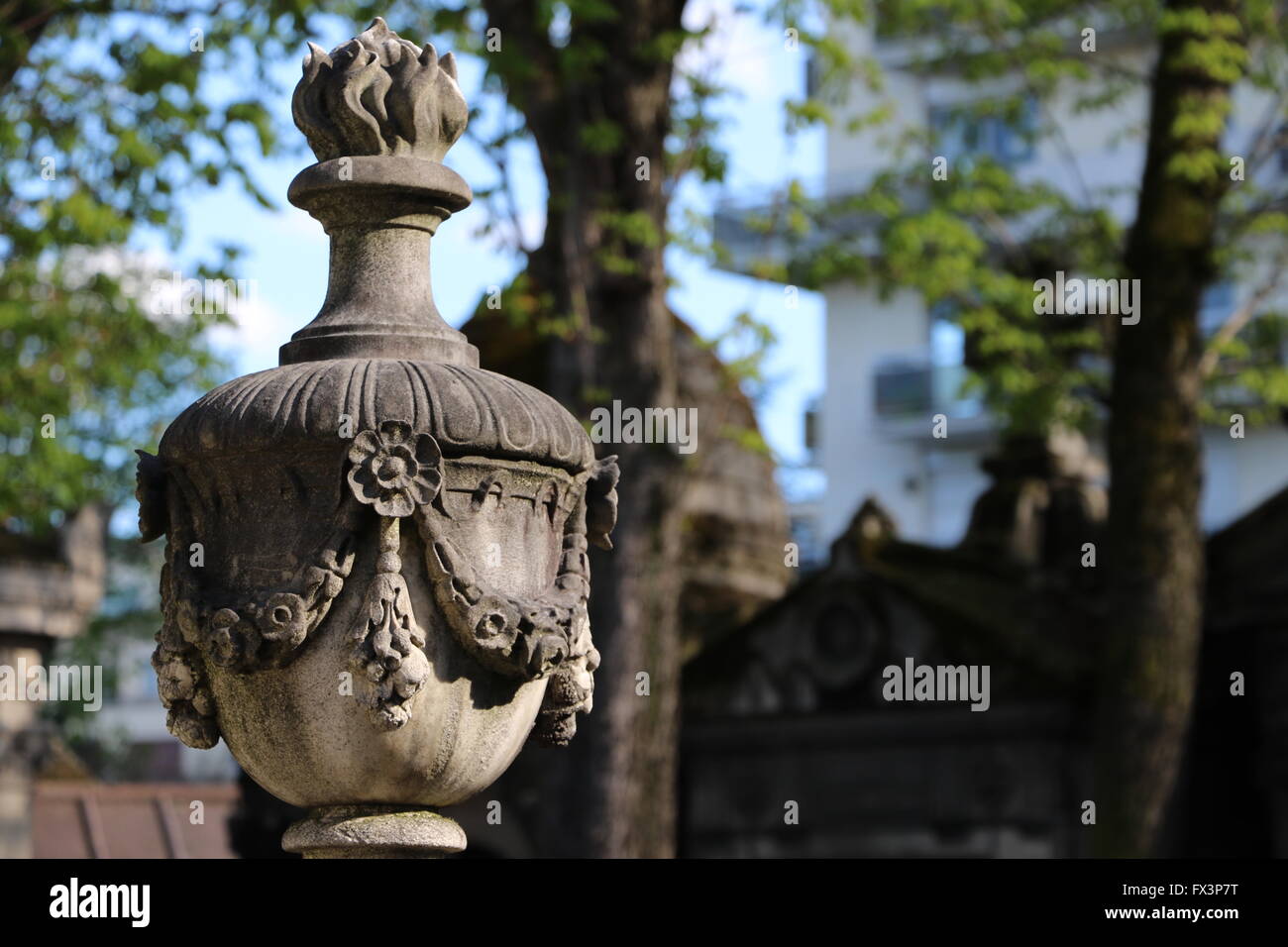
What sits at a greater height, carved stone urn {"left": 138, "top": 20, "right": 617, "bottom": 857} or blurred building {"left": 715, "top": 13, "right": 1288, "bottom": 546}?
blurred building {"left": 715, "top": 13, "right": 1288, "bottom": 546}

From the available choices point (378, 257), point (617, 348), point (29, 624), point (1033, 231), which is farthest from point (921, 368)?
point (378, 257)

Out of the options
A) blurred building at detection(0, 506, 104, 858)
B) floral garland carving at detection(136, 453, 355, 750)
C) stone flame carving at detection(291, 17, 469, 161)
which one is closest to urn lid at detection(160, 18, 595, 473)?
stone flame carving at detection(291, 17, 469, 161)

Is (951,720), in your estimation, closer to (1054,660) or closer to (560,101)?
(1054,660)

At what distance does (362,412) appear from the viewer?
6.06 meters

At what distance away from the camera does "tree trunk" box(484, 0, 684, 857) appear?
13.4m

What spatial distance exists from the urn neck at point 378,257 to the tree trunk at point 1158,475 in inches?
343

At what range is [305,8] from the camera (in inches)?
597

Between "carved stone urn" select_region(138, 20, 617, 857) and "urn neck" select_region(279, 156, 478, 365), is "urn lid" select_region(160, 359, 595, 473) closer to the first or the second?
"carved stone urn" select_region(138, 20, 617, 857)

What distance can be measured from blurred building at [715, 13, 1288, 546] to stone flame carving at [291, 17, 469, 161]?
2854 cm

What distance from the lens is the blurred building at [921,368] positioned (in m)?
36.0

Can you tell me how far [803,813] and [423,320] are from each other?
10930mm

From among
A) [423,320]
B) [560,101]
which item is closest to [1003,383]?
[560,101]

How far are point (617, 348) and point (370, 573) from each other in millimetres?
7892

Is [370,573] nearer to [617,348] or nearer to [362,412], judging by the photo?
[362,412]
